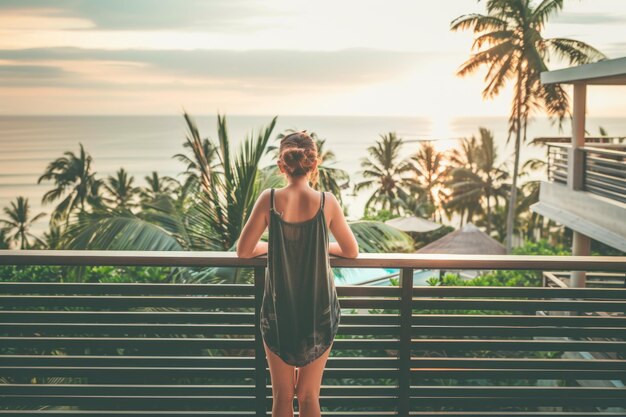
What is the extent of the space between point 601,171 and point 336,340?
439 inches

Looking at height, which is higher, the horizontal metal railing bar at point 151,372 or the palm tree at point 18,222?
the horizontal metal railing bar at point 151,372

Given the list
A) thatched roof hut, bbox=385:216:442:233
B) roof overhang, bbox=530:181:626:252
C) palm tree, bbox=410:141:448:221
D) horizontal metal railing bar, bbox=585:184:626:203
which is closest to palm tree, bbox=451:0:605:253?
thatched roof hut, bbox=385:216:442:233

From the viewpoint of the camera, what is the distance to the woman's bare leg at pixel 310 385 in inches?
82.2

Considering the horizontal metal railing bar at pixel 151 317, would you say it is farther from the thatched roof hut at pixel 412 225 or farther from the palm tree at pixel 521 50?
the palm tree at pixel 521 50

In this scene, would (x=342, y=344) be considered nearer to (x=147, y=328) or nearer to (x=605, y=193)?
(x=147, y=328)

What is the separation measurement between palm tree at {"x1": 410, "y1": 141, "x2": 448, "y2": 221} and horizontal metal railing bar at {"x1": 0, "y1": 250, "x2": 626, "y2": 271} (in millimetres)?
32808

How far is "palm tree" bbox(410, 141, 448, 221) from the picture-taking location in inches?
1368

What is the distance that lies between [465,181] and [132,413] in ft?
106

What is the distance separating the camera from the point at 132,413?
2545 mm

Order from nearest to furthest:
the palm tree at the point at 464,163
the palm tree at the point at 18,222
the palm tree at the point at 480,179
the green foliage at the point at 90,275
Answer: the green foliage at the point at 90,275 < the palm tree at the point at 480,179 < the palm tree at the point at 464,163 < the palm tree at the point at 18,222

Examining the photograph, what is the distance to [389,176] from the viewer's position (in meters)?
36.2

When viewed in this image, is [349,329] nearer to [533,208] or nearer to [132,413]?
[132,413]

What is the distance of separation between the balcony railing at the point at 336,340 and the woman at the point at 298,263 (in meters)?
0.30

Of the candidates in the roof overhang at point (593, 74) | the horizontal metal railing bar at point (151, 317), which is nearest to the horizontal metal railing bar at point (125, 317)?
the horizontal metal railing bar at point (151, 317)
